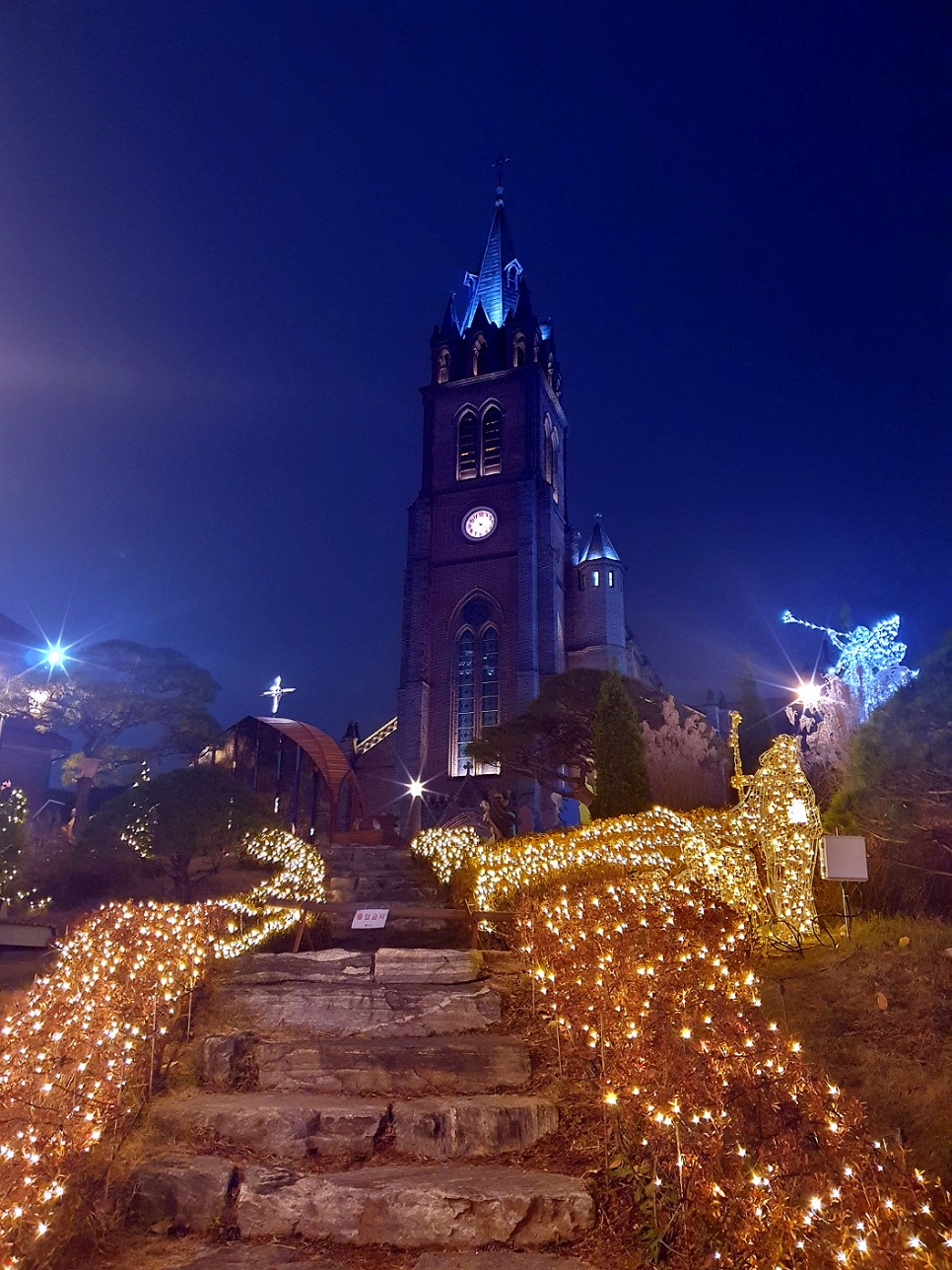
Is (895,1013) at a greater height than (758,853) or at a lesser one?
lesser

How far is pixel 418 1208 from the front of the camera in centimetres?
439

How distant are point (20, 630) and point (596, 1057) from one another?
3428 centimetres

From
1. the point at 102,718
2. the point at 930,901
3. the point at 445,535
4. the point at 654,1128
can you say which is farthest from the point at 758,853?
the point at 445,535

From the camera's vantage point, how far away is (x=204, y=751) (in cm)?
2884

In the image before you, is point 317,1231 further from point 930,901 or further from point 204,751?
point 204,751

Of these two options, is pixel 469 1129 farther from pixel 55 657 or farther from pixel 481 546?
pixel 481 546

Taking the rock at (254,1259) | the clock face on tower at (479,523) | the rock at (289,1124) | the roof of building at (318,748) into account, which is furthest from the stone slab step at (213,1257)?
the clock face on tower at (479,523)

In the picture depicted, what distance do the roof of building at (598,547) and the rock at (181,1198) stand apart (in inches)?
1461

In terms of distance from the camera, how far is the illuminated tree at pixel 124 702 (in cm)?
2903

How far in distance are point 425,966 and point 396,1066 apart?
69.8 inches

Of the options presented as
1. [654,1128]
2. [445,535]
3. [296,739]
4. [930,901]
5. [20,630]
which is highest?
[445,535]

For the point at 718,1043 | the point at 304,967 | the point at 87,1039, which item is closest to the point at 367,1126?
the point at 87,1039

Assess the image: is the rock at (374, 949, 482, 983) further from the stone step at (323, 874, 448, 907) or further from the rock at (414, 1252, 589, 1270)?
the stone step at (323, 874, 448, 907)

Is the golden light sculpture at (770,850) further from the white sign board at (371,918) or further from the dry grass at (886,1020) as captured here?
the white sign board at (371,918)
